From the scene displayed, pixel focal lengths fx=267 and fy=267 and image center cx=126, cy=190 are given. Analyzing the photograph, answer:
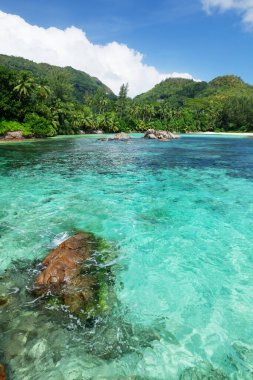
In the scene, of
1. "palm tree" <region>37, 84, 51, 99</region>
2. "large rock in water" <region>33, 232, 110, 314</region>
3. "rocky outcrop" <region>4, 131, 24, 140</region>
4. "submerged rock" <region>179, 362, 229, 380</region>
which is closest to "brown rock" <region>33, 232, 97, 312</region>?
"large rock in water" <region>33, 232, 110, 314</region>

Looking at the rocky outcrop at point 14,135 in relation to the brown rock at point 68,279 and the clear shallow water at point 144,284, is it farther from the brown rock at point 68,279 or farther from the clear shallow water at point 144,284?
the brown rock at point 68,279

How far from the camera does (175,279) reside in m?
7.17

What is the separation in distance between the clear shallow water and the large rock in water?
404mm

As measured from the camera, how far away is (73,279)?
21.4 ft

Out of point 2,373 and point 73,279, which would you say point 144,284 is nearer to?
point 73,279

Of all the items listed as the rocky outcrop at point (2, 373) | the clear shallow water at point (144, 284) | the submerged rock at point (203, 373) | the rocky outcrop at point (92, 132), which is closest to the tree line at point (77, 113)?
the rocky outcrop at point (92, 132)

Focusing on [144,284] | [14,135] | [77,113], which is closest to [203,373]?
[144,284]

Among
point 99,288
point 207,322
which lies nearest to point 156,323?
point 207,322

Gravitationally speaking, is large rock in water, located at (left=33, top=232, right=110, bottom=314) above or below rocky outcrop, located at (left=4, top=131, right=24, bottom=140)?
above

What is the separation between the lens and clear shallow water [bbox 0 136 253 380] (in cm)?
457

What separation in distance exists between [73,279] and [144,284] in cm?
182

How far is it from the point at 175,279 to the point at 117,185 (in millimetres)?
10498

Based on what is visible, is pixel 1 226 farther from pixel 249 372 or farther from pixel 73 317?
pixel 249 372

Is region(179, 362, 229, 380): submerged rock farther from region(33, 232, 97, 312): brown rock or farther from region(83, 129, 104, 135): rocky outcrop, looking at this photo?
region(83, 129, 104, 135): rocky outcrop
